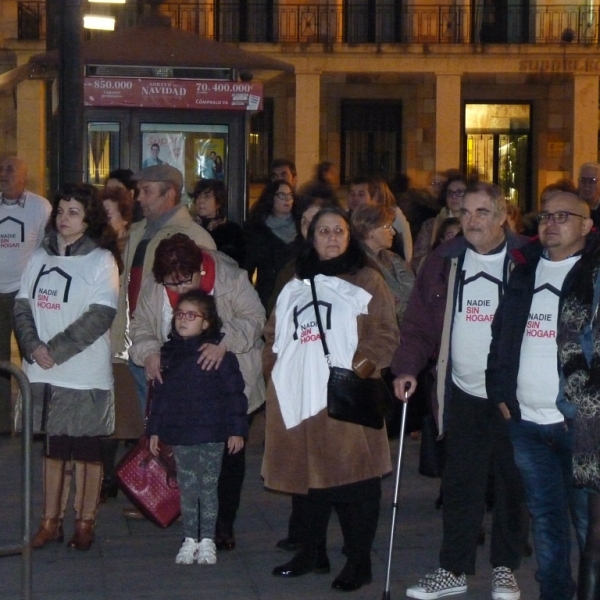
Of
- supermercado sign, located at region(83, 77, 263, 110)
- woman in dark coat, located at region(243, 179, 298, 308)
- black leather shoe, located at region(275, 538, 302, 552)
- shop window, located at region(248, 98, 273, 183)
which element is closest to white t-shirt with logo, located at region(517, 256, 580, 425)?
black leather shoe, located at region(275, 538, 302, 552)

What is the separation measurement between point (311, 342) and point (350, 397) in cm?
35

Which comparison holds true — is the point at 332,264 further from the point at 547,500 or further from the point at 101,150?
the point at 101,150

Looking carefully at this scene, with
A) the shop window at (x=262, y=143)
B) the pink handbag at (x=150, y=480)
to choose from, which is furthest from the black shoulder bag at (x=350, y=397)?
the shop window at (x=262, y=143)

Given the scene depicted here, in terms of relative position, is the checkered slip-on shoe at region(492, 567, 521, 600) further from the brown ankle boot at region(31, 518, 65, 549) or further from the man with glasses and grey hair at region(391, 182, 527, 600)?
the brown ankle boot at region(31, 518, 65, 549)

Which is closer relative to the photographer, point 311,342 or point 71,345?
point 311,342

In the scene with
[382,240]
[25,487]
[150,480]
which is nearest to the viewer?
[25,487]

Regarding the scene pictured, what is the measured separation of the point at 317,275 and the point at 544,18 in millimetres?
24051

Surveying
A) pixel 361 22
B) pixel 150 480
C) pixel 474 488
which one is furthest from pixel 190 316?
pixel 361 22

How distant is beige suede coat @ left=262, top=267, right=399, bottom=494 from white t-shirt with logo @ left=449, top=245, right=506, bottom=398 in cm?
39

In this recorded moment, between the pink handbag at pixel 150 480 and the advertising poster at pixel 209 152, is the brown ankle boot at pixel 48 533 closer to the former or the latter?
the pink handbag at pixel 150 480

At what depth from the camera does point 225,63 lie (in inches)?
478

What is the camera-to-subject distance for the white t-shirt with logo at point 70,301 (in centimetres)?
697

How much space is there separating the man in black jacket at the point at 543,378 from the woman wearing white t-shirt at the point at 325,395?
31.6 inches

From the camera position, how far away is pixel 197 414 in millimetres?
6723
